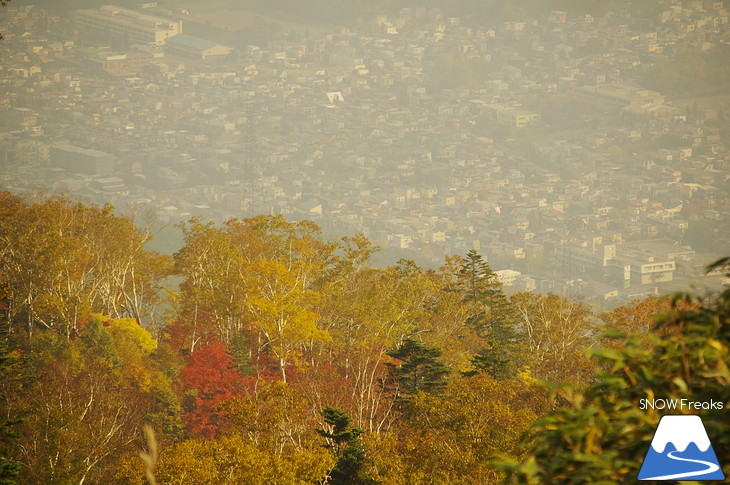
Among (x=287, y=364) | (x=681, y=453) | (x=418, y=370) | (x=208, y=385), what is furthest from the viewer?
(x=208, y=385)

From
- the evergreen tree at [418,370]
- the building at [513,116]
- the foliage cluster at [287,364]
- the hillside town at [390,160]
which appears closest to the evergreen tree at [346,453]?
the foliage cluster at [287,364]

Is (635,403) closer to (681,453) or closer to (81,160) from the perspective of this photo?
(681,453)

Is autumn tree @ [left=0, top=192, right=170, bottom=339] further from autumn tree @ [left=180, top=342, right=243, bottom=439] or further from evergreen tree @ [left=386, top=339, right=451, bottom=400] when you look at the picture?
evergreen tree @ [left=386, top=339, right=451, bottom=400]

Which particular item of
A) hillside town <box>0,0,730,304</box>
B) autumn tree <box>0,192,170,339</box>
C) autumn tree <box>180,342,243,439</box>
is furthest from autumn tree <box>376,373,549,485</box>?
hillside town <box>0,0,730,304</box>

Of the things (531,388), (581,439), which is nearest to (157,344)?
(531,388)

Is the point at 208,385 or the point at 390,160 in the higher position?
the point at 208,385

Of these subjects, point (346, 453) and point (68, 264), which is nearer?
point (346, 453)

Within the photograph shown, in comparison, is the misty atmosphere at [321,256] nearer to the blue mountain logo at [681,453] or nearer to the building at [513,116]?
the blue mountain logo at [681,453]

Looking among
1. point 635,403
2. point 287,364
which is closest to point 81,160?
point 287,364
